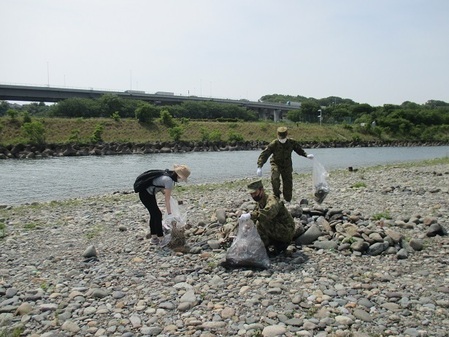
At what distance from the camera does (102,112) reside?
259 feet

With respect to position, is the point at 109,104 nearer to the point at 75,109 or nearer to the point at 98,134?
the point at 75,109

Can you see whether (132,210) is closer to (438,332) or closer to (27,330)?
(27,330)

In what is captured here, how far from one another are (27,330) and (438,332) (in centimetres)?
480

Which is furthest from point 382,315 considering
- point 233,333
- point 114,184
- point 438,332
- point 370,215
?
point 114,184

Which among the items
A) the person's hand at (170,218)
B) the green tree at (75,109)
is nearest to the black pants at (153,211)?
the person's hand at (170,218)

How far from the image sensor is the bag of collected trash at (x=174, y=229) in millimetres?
7898

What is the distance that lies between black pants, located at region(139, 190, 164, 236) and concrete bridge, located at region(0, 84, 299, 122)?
76.5 meters

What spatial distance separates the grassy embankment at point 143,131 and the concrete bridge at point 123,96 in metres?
15.8

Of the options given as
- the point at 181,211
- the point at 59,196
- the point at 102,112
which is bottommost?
the point at 59,196

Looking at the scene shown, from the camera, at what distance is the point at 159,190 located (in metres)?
8.01

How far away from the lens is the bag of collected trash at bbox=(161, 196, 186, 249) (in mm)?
7898

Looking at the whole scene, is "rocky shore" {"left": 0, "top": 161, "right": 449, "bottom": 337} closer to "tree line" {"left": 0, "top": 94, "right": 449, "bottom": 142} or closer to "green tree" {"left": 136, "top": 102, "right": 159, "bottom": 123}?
"tree line" {"left": 0, "top": 94, "right": 449, "bottom": 142}

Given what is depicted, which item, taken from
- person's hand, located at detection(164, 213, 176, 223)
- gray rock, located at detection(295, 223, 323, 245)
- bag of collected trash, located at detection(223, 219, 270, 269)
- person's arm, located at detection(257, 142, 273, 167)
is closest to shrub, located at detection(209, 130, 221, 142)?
person's arm, located at detection(257, 142, 273, 167)

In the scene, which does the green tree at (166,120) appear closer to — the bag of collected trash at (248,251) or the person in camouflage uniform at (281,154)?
the person in camouflage uniform at (281,154)
